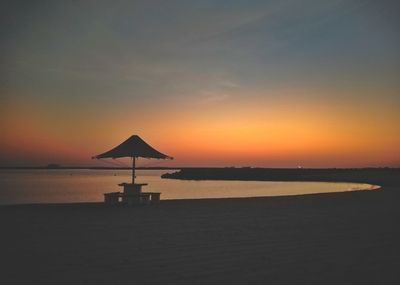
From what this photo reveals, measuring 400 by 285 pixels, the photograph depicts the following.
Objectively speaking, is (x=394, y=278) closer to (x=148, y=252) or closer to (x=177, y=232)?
(x=148, y=252)

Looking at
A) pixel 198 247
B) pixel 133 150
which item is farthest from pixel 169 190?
pixel 198 247

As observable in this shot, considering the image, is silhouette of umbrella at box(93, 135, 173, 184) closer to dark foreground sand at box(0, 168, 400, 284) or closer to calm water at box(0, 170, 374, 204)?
dark foreground sand at box(0, 168, 400, 284)

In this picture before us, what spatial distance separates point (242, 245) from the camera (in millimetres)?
6449

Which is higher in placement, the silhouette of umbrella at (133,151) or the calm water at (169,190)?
the silhouette of umbrella at (133,151)

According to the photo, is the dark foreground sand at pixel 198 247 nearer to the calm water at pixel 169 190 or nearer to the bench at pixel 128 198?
the bench at pixel 128 198

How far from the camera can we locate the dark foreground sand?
4.73 meters

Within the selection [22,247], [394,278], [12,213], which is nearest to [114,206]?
[12,213]

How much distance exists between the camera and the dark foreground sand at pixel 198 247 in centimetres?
473

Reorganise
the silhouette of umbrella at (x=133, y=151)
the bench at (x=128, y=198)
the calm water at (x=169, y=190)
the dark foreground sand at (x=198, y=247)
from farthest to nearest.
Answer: the calm water at (x=169, y=190) → the silhouette of umbrella at (x=133, y=151) → the bench at (x=128, y=198) → the dark foreground sand at (x=198, y=247)

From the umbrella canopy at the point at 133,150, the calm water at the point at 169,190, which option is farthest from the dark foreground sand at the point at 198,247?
the calm water at the point at 169,190

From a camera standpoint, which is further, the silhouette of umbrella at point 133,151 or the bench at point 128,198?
the silhouette of umbrella at point 133,151

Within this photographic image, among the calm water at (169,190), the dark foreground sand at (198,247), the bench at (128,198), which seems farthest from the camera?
the calm water at (169,190)

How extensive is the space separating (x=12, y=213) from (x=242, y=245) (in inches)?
247

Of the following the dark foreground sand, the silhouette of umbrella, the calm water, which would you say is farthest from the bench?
the calm water
